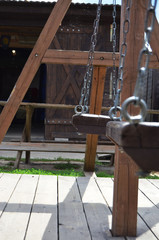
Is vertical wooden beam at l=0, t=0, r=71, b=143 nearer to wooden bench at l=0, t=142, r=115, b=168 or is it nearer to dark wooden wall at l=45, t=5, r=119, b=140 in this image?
wooden bench at l=0, t=142, r=115, b=168

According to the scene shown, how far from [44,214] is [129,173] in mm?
719

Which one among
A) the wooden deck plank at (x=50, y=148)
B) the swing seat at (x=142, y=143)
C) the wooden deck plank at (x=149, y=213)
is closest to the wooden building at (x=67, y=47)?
the wooden deck plank at (x=50, y=148)

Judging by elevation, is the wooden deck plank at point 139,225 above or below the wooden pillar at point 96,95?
below

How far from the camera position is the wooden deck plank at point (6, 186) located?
8.91ft

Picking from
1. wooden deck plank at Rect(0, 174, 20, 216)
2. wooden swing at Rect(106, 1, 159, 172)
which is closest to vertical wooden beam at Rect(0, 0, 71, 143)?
wooden deck plank at Rect(0, 174, 20, 216)

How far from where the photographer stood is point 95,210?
8.44 ft

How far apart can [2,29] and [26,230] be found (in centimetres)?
794

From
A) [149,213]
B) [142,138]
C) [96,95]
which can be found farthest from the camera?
[96,95]

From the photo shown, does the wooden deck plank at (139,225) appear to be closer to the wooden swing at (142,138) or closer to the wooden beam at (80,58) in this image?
the wooden swing at (142,138)

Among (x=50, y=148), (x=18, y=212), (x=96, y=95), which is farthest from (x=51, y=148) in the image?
(x=18, y=212)

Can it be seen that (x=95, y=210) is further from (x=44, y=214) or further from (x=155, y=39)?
(x=155, y=39)

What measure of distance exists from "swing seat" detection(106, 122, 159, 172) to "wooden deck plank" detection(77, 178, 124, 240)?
1.10 metres

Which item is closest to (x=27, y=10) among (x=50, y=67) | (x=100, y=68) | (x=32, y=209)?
(x=50, y=67)

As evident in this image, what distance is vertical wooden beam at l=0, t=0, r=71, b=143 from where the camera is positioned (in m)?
2.99
